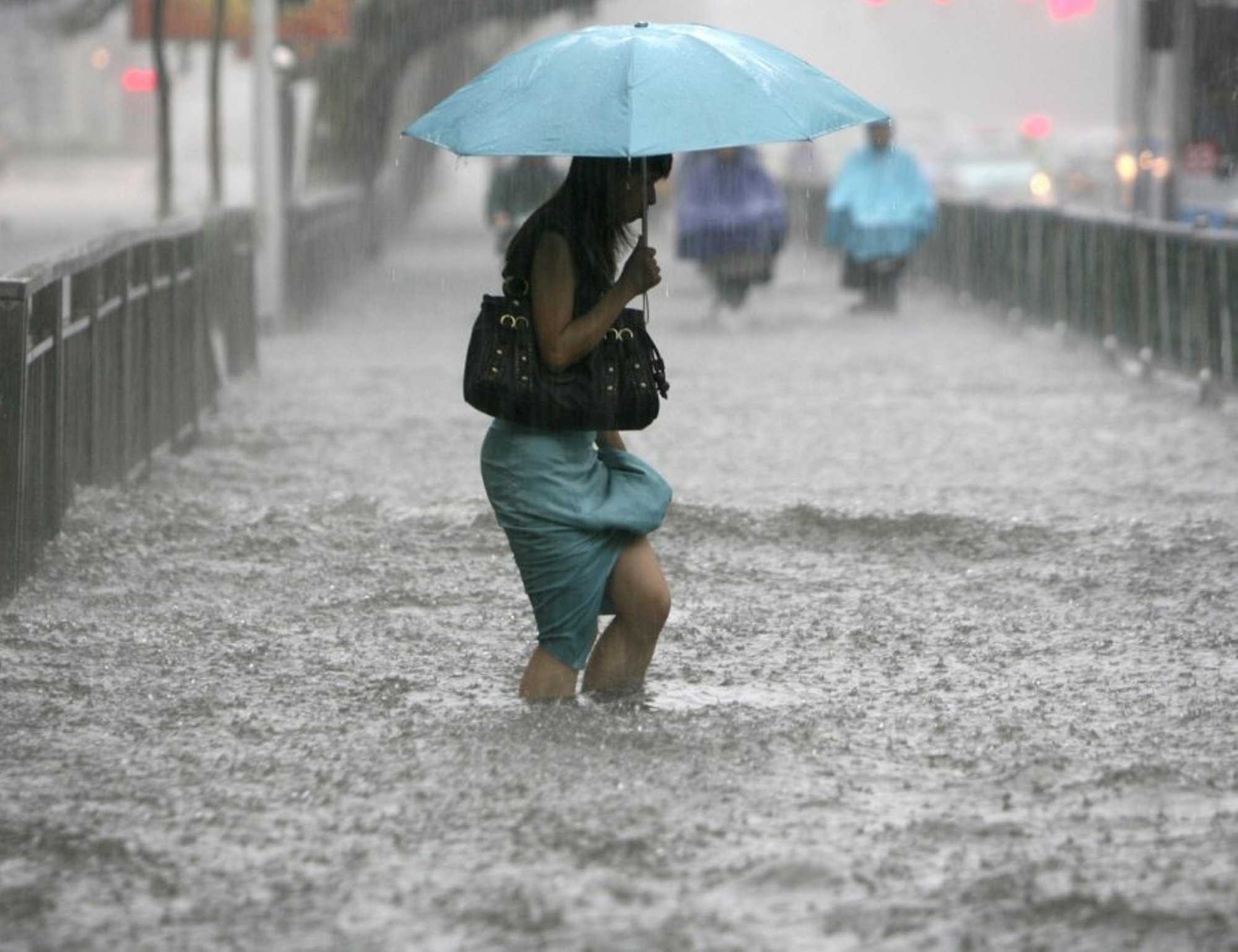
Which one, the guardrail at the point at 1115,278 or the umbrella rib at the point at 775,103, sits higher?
the umbrella rib at the point at 775,103

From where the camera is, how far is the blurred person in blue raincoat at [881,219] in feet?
74.1

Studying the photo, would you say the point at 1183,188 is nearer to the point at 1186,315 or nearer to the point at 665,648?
the point at 1186,315

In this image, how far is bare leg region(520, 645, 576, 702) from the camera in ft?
21.1

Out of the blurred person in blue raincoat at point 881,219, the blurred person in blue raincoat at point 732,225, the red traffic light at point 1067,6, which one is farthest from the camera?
the red traffic light at point 1067,6

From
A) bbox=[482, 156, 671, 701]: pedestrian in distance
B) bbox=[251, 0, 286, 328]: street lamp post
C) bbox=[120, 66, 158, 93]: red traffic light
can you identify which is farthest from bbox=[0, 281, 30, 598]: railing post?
bbox=[120, 66, 158, 93]: red traffic light

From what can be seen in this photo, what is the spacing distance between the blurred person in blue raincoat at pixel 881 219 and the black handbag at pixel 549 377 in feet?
53.7

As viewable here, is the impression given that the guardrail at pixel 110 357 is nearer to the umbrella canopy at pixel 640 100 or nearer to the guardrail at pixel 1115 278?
the umbrella canopy at pixel 640 100

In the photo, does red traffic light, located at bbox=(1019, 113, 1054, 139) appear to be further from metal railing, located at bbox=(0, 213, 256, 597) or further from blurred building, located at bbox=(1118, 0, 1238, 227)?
metal railing, located at bbox=(0, 213, 256, 597)

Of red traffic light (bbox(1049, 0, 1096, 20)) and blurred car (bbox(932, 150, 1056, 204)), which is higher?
red traffic light (bbox(1049, 0, 1096, 20))

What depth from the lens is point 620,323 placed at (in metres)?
6.21

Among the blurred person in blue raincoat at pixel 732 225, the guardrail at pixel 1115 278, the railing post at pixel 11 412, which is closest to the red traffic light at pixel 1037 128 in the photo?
the guardrail at pixel 1115 278

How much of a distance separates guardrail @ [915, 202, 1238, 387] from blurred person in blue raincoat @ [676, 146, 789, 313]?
197cm

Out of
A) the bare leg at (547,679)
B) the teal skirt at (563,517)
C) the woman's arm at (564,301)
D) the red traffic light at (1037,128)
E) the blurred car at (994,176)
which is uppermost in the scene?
the red traffic light at (1037,128)

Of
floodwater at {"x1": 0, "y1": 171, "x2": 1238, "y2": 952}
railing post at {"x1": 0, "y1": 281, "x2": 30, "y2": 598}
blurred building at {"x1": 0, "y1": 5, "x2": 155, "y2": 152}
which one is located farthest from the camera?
blurred building at {"x1": 0, "y1": 5, "x2": 155, "y2": 152}
